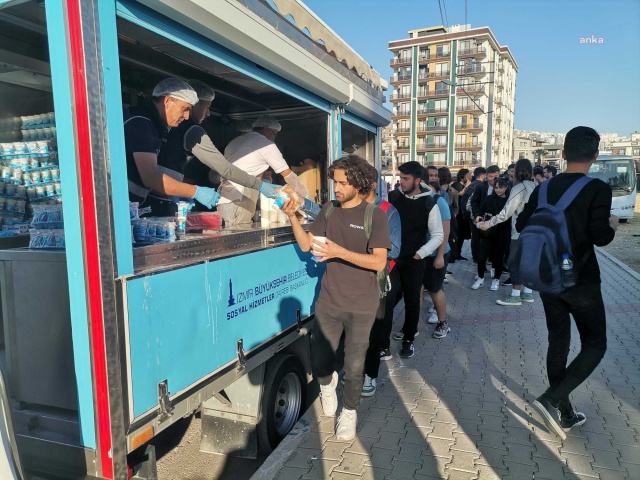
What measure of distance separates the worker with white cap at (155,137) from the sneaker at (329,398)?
1508 mm

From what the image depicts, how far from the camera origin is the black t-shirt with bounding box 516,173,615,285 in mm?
2713

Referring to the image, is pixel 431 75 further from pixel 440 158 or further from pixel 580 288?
pixel 580 288

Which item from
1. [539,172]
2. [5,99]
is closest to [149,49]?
[5,99]

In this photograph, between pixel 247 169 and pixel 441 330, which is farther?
pixel 441 330

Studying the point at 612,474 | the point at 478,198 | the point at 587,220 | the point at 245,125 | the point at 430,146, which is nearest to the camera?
the point at 612,474

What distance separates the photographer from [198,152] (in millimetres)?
2934

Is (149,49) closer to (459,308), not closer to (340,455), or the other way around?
(340,455)

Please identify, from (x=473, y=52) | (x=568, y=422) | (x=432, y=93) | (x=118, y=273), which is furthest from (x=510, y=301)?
(x=473, y=52)

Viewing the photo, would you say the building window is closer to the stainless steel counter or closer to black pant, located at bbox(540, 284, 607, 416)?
black pant, located at bbox(540, 284, 607, 416)

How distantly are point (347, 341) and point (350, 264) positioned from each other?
520 mm

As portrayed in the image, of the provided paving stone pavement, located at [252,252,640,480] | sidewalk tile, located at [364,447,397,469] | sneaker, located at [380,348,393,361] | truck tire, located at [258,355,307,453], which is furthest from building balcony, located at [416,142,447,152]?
sidewalk tile, located at [364,447,397,469]

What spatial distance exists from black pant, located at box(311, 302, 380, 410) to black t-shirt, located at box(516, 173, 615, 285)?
134cm

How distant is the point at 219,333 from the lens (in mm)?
2396

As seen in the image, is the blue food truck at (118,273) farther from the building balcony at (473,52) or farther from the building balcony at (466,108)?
the building balcony at (473,52)
